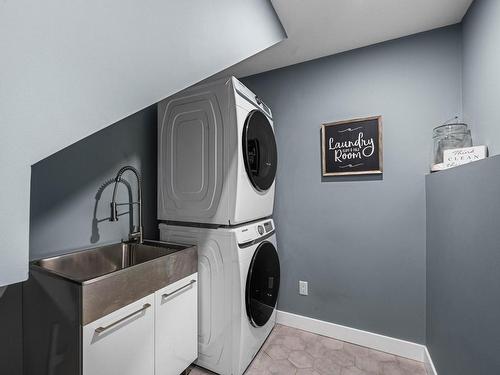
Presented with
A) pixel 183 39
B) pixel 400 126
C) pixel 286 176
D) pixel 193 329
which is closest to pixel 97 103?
pixel 183 39

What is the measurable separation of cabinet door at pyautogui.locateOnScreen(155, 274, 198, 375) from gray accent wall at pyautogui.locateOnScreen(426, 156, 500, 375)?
146 centimetres

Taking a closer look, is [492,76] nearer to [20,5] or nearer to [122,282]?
[20,5]

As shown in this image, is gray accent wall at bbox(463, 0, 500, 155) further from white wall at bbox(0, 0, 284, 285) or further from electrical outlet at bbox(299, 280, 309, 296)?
electrical outlet at bbox(299, 280, 309, 296)

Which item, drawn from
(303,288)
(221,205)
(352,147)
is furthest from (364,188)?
(221,205)

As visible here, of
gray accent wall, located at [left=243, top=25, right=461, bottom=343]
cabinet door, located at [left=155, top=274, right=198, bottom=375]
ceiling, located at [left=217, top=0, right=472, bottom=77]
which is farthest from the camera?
gray accent wall, located at [left=243, top=25, right=461, bottom=343]

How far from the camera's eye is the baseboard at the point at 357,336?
1870mm

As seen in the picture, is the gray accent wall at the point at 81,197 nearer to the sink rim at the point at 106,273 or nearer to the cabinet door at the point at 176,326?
the sink rim at the point at 106,273

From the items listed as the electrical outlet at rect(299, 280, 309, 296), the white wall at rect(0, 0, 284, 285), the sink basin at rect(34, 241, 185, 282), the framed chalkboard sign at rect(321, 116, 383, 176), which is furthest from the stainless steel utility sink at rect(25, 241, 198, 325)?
the framed chalkboard sign at rect(321, 116, 383, 176)

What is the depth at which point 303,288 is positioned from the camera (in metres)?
2.27

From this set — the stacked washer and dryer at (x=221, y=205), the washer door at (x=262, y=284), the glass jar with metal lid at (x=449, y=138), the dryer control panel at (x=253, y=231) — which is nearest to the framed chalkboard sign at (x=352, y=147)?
the glass jar with metal lid at (x=449, y=138)

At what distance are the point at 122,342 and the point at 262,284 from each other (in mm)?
992

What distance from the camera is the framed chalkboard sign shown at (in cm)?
199

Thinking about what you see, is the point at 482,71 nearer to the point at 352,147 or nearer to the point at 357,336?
the point at 352,147

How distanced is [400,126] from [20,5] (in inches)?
87.0
